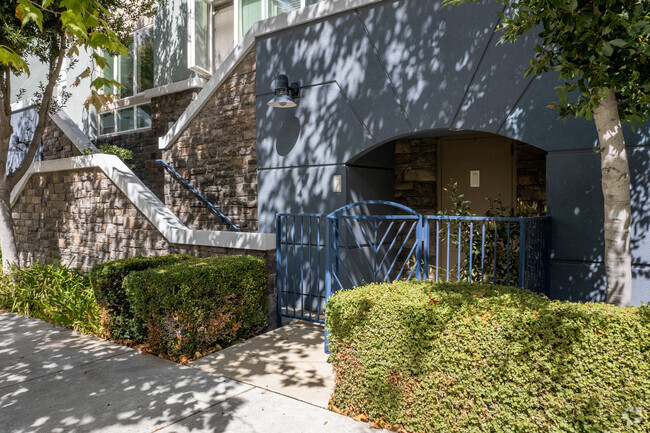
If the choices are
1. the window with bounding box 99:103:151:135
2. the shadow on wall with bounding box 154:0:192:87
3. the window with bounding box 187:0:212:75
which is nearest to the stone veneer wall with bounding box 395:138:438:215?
the window with bounding box 187:0:212:75

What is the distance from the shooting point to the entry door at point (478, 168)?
6875 millimetres

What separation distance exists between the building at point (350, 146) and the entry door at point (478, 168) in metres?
0.02

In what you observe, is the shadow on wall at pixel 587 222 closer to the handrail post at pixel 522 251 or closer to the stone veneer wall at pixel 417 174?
the handrail post at pixel 522 251

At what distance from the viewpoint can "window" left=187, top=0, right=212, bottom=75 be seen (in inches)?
413

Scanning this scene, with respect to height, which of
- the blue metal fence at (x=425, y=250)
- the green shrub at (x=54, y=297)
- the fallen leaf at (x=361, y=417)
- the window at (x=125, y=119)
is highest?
the window at (x=125, y=119)

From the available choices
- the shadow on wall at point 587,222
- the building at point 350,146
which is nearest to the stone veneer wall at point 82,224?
the building at point 350,146

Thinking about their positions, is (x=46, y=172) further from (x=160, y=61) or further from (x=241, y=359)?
(x=241, y=359)

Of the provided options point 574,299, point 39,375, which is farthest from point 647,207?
point 39,375

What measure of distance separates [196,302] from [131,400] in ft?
4.11

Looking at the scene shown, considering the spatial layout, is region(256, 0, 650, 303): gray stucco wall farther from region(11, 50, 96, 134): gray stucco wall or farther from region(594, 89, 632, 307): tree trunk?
region(11, 50, 96, 134): gray stucco wall

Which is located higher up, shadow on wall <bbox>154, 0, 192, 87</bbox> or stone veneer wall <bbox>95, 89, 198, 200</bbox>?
shadow on wall <bbox>154, 0, 192, 87</bbox>

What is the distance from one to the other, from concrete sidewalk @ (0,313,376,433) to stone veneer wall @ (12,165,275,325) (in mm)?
2131

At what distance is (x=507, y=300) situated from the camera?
324cm

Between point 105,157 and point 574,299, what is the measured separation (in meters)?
7.61
